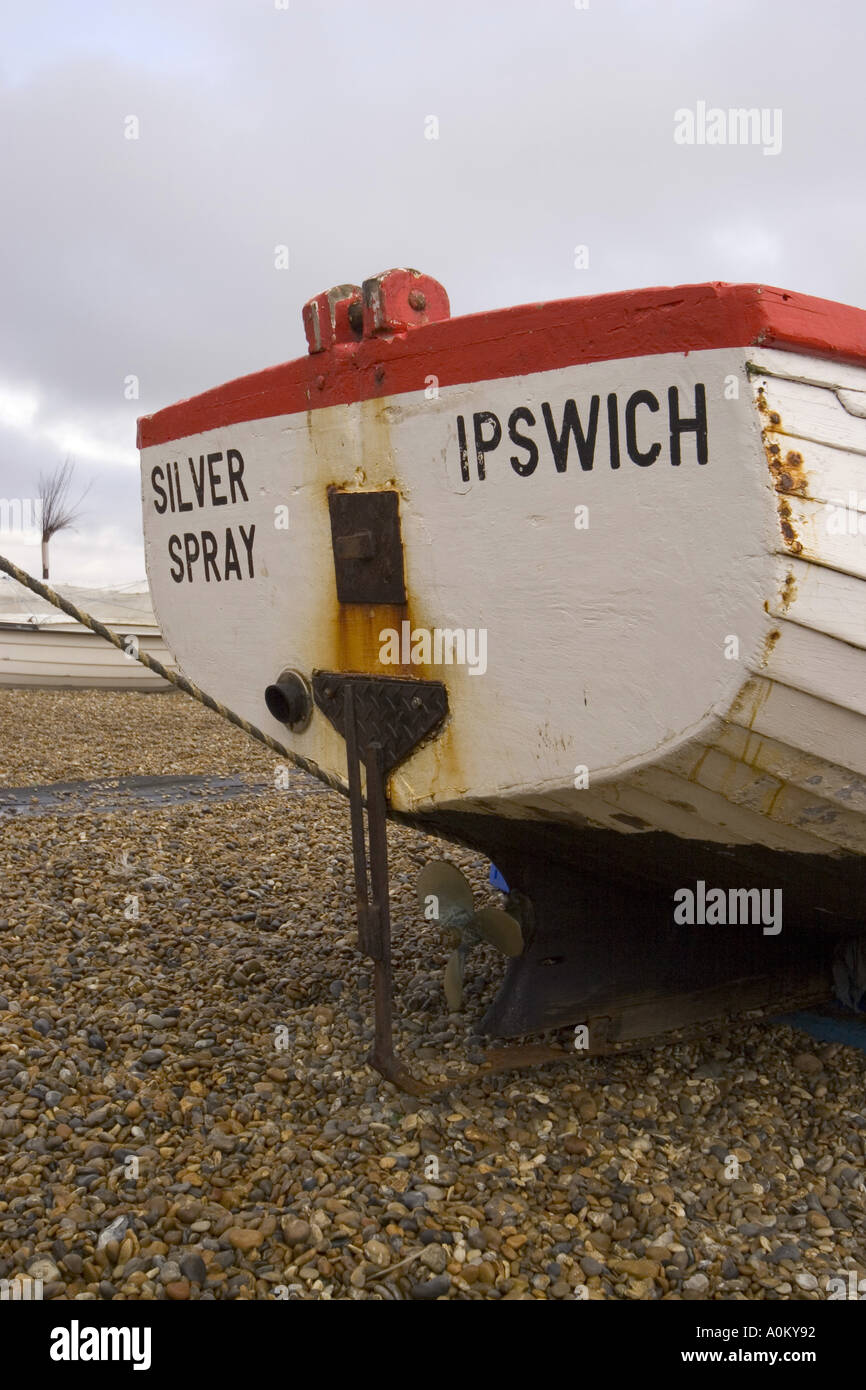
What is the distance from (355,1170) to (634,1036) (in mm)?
983

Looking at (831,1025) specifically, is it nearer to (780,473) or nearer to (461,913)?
(461,913)

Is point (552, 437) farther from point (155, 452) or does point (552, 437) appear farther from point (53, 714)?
point (53, 714)

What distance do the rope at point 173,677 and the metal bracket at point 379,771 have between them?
0.48 ft

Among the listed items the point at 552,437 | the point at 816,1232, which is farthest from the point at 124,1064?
the point at 552,437

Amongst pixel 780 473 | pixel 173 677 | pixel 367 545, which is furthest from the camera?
pixel 173 677

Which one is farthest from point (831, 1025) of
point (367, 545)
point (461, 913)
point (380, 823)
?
point (367, 545)

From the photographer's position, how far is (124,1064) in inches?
124

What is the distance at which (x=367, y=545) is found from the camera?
2.86 m

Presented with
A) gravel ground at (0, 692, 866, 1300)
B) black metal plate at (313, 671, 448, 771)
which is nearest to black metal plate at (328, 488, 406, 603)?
black metal plate at (313, 671, 448, 771)

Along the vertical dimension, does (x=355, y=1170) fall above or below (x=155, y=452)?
below

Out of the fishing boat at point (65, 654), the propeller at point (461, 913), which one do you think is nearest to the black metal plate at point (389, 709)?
the propeller at point (461, 913)

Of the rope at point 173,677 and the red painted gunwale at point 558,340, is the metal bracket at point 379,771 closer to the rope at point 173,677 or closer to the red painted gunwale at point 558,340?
the rope at point 173,677

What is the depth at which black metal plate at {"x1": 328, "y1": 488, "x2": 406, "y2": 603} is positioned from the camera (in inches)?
111

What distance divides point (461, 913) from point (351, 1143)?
0.78m
